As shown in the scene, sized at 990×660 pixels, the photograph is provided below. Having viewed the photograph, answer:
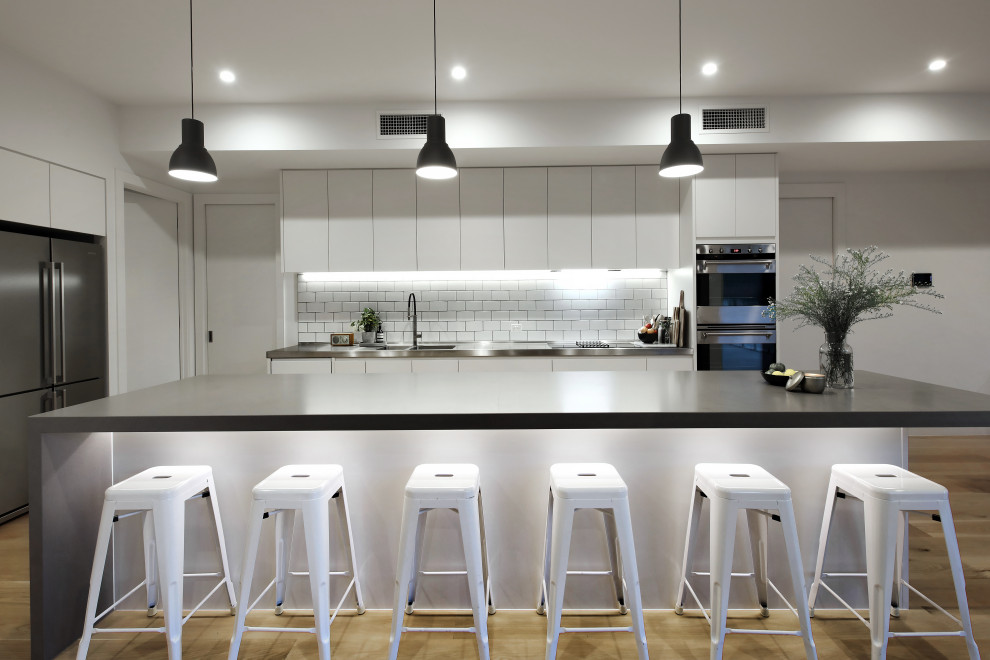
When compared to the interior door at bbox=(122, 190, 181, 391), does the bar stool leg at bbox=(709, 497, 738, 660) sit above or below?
below

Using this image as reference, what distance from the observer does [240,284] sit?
5207 mm

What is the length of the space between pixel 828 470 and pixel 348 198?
3.89 metres

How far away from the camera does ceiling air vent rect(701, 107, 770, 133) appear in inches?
159

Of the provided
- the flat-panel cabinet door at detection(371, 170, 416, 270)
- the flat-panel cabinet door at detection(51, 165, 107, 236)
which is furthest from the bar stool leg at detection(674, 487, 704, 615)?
the flat-panel cabinet door at detection(51, 165, 107, 236)

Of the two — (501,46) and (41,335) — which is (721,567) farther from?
(41,335)

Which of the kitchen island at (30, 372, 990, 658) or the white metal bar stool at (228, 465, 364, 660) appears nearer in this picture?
the white metal bar stool at (228, 465, 364, 660)

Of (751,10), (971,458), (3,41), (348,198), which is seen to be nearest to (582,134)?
(751,10)

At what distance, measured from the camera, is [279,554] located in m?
2.21

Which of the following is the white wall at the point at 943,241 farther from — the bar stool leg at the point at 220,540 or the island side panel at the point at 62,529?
the island side panel at the point at 62,529

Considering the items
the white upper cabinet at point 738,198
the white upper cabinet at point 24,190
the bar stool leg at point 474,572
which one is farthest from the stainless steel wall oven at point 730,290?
the white upper cabinet at point 24,190

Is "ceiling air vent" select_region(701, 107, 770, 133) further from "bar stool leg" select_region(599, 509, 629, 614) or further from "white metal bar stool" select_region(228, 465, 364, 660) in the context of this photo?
"white metal bar stool" select_region(228, 465, 364, 660)

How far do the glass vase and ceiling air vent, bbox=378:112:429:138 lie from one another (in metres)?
3.07

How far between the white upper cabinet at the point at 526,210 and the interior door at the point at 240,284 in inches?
90.0

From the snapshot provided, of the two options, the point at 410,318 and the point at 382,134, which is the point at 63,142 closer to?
the point at 382,134
